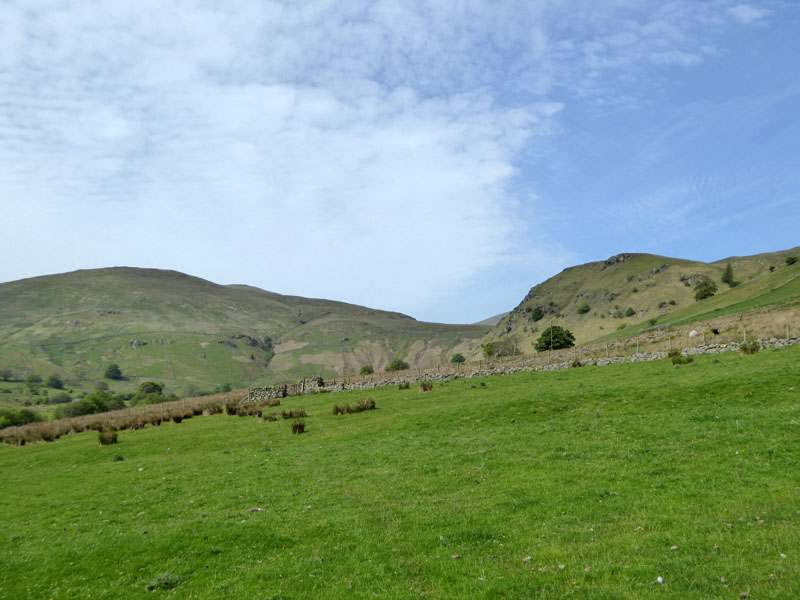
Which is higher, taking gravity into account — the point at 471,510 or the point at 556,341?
the point at 556,341

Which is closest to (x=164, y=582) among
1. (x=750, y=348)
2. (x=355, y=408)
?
(x=355, y=408)

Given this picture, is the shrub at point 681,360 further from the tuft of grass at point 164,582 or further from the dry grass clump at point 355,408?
the tuft of grass at point 164,582

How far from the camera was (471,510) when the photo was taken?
51.4ft

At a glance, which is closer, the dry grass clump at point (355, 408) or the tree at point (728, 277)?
the dry grass clump at point (355, 408)

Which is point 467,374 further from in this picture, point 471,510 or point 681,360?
point 471,510

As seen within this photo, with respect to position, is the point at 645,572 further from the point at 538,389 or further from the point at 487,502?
the point at 538,389

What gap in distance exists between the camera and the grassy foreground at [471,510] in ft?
35.6

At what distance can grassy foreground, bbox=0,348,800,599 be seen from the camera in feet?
35.6

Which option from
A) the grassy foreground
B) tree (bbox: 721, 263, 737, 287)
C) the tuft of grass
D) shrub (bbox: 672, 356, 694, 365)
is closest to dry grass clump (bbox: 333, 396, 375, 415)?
the grassy foreground

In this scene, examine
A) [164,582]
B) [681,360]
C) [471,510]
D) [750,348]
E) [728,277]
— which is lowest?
[164,582]

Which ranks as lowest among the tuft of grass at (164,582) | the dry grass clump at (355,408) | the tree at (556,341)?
the tuft of grass at (164,582)

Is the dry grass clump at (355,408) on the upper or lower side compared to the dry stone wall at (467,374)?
lower

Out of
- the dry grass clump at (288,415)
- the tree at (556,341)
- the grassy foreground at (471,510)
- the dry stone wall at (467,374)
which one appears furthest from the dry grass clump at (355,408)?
the tree at (556,341)

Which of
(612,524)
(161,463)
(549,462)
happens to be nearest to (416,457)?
(549,462)
